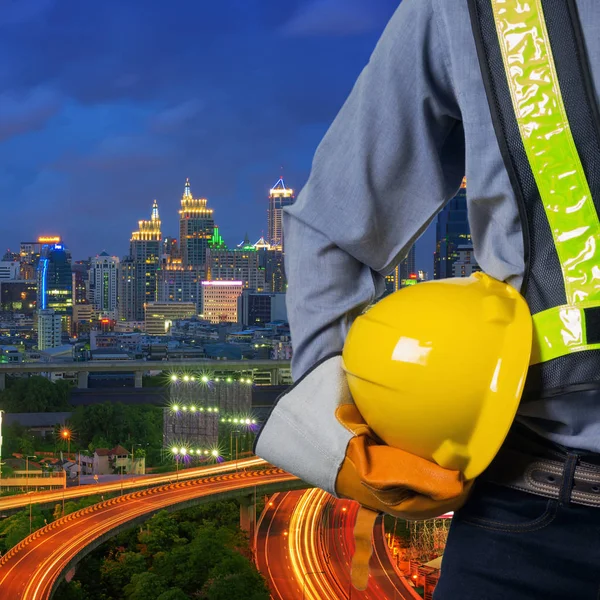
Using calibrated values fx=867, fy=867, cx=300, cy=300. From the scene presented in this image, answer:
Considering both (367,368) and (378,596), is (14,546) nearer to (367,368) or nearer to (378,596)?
(378,596)

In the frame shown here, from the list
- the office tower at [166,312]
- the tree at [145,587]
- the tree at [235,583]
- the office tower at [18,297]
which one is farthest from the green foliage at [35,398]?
the office tower at [18,297]

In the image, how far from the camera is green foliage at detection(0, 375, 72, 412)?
629 inches

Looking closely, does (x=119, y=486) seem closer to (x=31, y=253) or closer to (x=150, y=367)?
(x=150, y=367)

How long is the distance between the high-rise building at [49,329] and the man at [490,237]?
37.1 meters

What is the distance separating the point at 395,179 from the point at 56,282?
160ft

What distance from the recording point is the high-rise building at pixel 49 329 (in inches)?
1441

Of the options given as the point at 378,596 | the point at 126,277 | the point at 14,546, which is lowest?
the point at 378,596

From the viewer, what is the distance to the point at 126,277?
5269 centimetres

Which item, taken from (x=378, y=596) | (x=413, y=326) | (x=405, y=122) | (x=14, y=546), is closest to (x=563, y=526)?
(x=413, y=326)

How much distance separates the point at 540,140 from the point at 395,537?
10304 mm

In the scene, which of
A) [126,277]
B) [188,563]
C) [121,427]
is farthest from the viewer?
[126,277]

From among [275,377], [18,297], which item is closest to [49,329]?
[18,297]

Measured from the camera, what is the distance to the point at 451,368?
0.47m

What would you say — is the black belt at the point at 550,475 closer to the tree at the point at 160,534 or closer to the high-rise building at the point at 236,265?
the tree at the point at 160,534
